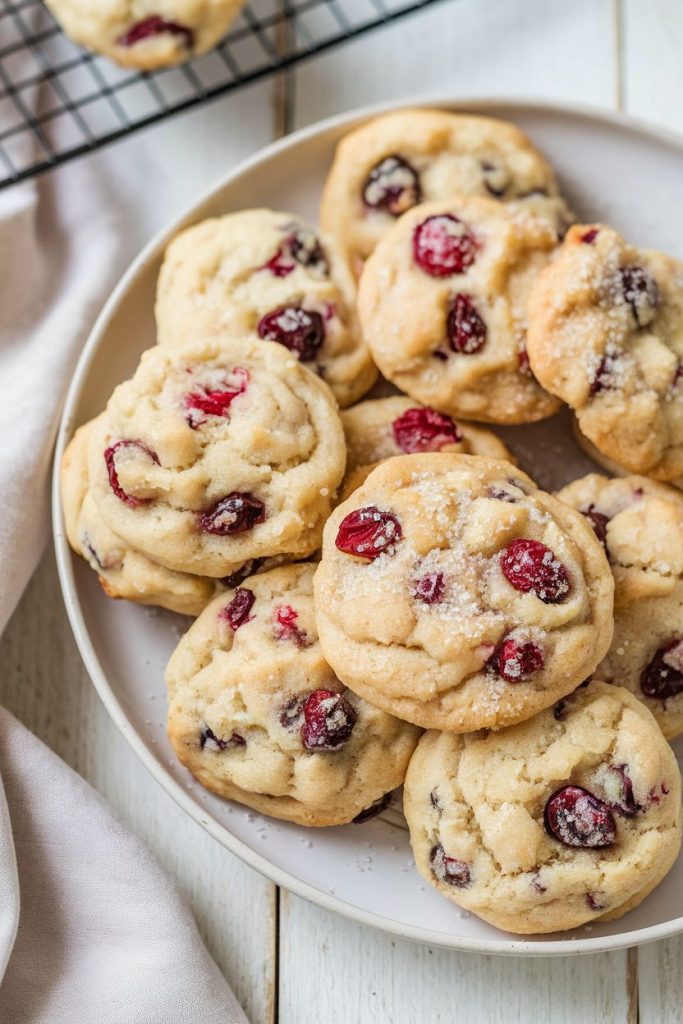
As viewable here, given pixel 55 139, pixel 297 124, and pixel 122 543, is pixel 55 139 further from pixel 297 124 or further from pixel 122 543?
pixel 122 543

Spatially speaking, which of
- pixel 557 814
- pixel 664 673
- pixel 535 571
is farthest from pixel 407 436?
pixel 557 814

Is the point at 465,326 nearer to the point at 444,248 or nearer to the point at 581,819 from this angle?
the point at 444,248

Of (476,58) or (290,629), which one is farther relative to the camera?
(476,58)

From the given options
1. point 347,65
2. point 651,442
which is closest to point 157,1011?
point 651,442

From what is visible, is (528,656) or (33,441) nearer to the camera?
(528,656)

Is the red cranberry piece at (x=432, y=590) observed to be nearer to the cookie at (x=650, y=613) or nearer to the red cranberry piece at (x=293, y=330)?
the cookie at (x=650, y=613)

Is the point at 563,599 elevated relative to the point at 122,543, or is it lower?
lower

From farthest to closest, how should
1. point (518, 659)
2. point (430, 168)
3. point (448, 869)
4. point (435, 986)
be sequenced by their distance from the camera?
point (430, 168) → point (435, 986) → point (448, 869) → point (518, 659)
